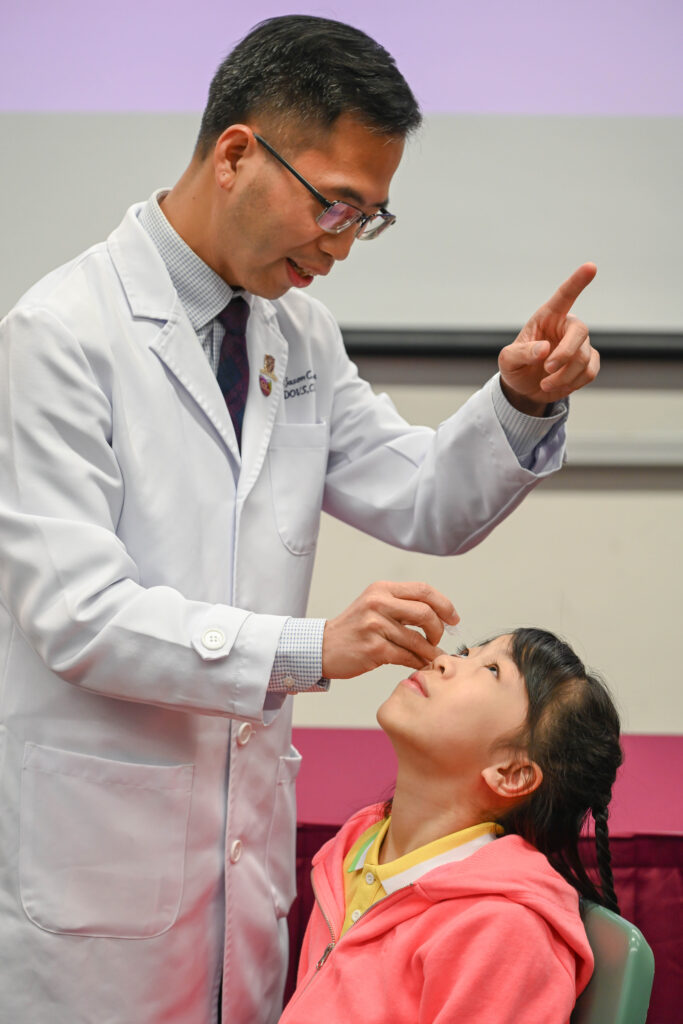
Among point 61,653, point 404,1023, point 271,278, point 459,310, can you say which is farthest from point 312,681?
point 459,310

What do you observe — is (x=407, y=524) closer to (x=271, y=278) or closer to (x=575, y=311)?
(x=271, y=278)

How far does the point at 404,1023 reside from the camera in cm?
109

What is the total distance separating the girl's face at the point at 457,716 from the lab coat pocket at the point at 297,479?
0.25 m

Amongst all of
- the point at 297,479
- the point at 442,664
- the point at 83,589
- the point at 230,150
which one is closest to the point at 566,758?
the point at 442,664

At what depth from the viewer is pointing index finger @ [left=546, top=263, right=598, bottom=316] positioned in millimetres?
1157

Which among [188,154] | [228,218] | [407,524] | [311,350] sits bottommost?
[407,524]

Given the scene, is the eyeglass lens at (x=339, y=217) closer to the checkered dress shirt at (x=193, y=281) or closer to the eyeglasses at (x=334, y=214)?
the eyeglasses at (x=334, y=214)

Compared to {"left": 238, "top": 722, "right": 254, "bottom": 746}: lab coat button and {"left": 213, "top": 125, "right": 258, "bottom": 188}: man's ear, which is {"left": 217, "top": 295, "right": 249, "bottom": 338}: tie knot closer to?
{"left": 213, "top": 125, "right": 258, "bottom": 188}: man's ear

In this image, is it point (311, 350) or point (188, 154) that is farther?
point (188, 154)

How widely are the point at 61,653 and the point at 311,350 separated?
0.60 metres

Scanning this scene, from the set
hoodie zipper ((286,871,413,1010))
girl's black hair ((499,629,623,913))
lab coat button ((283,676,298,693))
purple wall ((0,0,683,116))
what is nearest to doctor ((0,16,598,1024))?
lab coat button ((283,676,298,693))

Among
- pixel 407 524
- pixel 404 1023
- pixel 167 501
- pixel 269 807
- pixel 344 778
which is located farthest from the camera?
pixel 344 778

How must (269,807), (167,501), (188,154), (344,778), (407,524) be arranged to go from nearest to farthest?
(167,501) → (269,807) → (407,524) → (344,778) → (188,154)

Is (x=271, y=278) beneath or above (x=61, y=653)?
above
